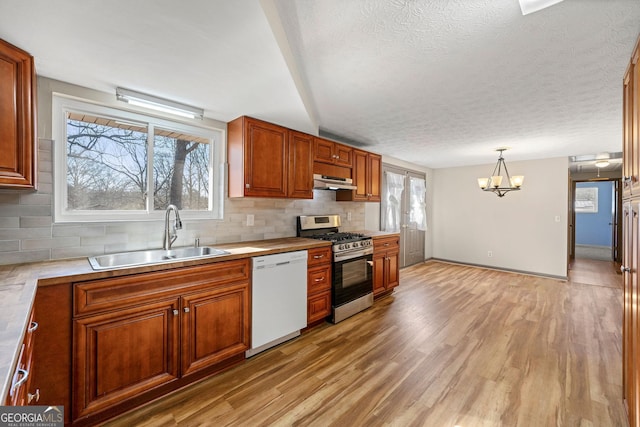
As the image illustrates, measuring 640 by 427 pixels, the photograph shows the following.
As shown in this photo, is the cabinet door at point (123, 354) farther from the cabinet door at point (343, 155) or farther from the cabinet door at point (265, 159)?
the cabinet door at point (343, 155)

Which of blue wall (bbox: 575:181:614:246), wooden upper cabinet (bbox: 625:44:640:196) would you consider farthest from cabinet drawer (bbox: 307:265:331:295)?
blue wall (bbox: 575:181:614:246)

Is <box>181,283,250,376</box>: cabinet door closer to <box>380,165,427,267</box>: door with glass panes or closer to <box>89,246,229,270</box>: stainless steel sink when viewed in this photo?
<box>89,246,229,270</box>: stainless steel sink

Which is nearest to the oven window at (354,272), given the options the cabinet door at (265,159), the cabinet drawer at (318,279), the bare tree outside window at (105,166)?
the cabinet drawer at (318,279)

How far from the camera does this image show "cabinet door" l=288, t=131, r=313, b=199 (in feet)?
9.73

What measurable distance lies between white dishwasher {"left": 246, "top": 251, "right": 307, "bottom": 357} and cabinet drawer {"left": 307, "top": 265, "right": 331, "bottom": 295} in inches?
3.4

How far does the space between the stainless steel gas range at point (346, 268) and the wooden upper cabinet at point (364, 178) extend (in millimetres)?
485

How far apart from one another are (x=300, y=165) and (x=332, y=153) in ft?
1.92

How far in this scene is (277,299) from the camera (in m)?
2.47

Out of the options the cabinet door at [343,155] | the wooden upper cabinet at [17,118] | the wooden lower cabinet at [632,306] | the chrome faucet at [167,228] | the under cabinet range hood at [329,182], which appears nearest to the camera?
the wooden lower cabinet at [632,306]

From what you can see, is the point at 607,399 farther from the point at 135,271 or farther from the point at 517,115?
the point at 135,271

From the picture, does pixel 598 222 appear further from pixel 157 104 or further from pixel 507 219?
pixel 157 104

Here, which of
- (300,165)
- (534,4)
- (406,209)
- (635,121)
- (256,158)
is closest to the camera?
(534,4)

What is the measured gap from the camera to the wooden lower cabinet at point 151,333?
1553 millimetres

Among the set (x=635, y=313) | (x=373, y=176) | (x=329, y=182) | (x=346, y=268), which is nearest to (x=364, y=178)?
(x=373, y=176)
